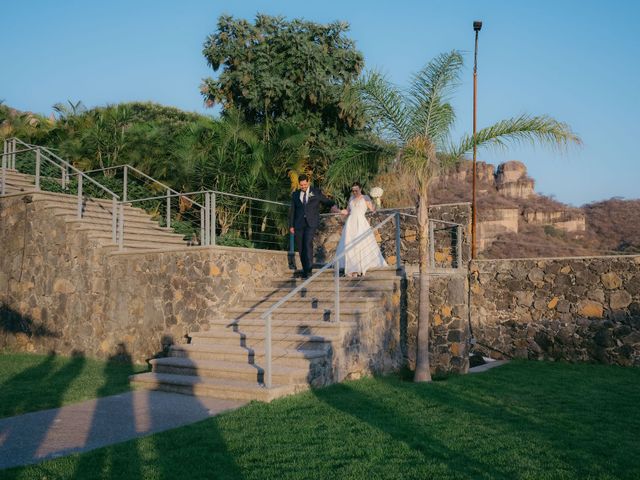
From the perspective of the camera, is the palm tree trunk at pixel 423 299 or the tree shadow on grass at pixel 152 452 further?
the palm tree trunk at pixel 423 299

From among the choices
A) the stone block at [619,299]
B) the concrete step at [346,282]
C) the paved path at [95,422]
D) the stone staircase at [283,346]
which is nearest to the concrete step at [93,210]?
Result: the stone staircase at [283,346]

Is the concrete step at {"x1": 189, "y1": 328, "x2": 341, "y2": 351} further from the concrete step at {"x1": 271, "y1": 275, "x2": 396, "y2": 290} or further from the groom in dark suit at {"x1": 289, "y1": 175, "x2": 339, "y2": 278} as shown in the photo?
the groom in dark suit at {"x1": 289, "y1": 175, "x2": 339, "y2": 278}

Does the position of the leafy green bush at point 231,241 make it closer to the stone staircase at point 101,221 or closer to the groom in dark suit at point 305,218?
the stone staircase at point 101,221

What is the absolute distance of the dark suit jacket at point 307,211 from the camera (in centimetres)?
1163

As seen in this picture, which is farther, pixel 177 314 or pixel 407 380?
pixel 177 314

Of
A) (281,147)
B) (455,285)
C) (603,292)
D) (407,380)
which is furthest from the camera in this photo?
(281,147)

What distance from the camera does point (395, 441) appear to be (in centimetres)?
594

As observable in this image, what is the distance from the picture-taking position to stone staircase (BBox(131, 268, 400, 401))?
848 cm

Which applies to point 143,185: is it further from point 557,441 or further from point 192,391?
point 557,441

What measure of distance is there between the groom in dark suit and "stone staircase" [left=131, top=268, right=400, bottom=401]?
483 mm

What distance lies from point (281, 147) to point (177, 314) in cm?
686

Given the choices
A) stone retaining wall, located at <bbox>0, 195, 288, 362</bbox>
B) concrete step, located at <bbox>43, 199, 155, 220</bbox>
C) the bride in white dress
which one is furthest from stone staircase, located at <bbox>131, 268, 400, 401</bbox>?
concrete step, located at <bbox>43, 199, 155, 220</bbox>

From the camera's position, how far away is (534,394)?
8695 millimetres

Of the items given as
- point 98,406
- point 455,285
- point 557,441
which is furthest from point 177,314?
point 557,441
